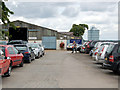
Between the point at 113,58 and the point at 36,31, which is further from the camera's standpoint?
the point at 36,31

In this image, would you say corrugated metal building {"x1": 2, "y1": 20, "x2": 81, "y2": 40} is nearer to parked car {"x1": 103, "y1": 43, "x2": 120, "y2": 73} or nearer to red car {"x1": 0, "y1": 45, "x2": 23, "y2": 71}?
red car {"x1": 0, "y1": 45, "x2": 23, "y2": 71}

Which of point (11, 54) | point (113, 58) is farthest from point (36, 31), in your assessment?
point (113, 58)

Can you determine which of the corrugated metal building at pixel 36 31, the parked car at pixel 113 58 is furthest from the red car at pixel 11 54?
the corrugated metal building at pixel 36 31

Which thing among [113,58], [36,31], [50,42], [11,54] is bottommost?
[113,58]

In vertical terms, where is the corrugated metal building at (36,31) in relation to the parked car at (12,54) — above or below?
above

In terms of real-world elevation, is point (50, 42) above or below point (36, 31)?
below

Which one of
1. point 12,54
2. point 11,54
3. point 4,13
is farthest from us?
point 4,13

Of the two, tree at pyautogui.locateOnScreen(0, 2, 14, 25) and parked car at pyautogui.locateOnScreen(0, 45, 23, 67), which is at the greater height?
tree at pyautogui.locateOnScreen(0, 2, 14, 25)

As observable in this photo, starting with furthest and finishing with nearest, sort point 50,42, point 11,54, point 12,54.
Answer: point 50,42 → point 12,54 → point 11,54

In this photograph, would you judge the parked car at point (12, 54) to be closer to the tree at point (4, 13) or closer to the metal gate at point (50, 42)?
the tree at point (4, 13)

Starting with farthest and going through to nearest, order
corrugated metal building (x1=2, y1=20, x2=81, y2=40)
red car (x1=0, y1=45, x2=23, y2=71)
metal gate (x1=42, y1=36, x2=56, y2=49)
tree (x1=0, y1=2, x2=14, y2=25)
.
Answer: corrugated metal building (x1=2, y1=20, x2=81, y2=40), metal gate (x1=42, y1=36, x2=56, y2=49), tree (x1=0, y1=2, x2=14, y2=25), red car (x1=0, y1=45, x2=23, y2=71)

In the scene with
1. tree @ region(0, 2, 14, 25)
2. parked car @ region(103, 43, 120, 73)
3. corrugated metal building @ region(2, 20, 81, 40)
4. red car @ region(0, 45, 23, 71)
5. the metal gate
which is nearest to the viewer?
parked car @ region(103, 43, 120, 73)

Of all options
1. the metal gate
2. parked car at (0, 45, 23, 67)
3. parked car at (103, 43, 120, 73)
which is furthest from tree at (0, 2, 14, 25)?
the metal gate

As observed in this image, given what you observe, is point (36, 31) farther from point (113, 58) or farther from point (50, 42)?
point (113, 58)
